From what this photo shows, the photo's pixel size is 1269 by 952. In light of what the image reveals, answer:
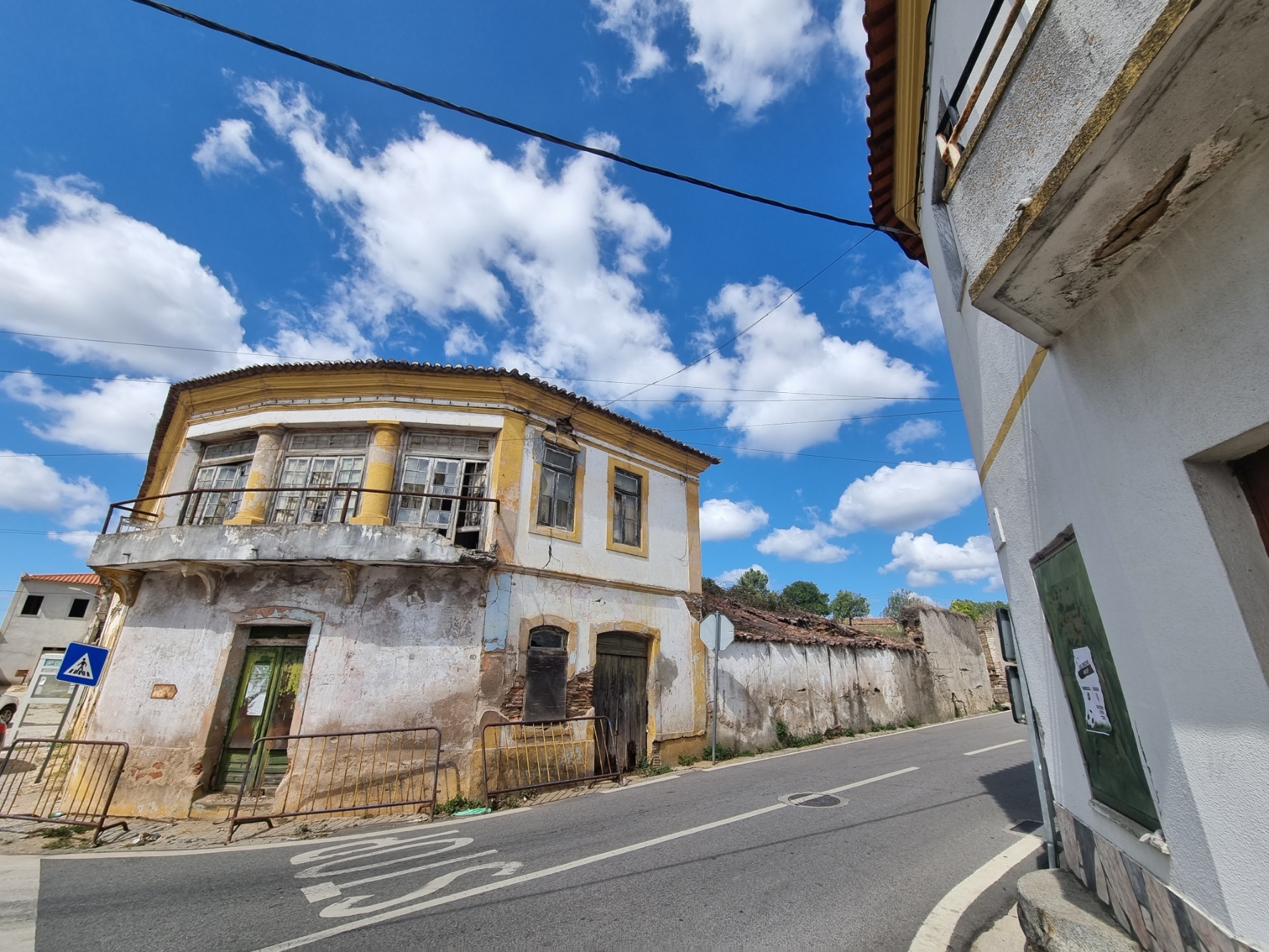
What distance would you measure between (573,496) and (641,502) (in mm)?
1883

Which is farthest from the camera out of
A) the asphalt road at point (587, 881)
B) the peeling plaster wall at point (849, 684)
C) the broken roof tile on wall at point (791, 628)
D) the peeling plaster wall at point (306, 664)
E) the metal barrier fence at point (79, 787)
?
the broken roof tile on wall at point (791, 628)

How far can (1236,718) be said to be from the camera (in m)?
2.12

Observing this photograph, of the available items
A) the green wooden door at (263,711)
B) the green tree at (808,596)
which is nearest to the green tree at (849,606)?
the green tree at (808,596)

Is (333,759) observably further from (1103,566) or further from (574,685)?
(1103,566)

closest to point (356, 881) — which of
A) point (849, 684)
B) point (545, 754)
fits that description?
point (545, 754)

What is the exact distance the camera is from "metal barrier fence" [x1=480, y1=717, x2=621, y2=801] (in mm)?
9039

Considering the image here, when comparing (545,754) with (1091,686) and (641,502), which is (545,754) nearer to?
(641,502)

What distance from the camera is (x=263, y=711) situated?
30.5 ft

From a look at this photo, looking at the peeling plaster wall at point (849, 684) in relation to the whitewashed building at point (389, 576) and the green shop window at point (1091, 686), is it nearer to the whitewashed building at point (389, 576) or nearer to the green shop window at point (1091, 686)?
the whitewashed building at point (389, 576)

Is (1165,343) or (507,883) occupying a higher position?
(1165,343)

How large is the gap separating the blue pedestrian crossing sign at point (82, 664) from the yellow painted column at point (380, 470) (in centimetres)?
390

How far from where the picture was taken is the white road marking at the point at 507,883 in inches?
154

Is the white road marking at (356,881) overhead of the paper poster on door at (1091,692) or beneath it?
beneath

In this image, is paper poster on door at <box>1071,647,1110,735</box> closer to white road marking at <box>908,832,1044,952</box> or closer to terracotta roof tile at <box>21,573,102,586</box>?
white road marking at <box>908,832,1044,952</box>
